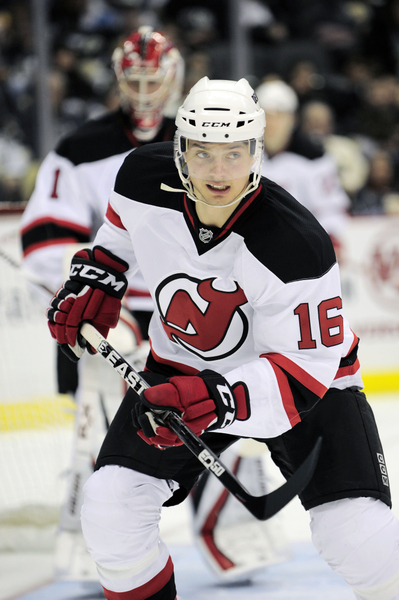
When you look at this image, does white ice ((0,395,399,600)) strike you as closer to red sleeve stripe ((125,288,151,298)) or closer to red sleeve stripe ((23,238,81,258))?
red sleeve stripe ((125,288,151,298))

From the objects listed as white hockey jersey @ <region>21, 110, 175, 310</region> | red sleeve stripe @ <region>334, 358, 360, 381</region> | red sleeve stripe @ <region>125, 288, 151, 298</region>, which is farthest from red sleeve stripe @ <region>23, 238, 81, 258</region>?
red sleeve stripe @ <region>334, 358, 360, 381</region>

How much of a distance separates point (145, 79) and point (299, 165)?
168 cm

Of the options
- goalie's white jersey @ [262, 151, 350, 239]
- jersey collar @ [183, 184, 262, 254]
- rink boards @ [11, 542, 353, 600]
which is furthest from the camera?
goalie's white jersey @ [262, 151, 350, 239]

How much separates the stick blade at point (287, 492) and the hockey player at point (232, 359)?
0.07 metres

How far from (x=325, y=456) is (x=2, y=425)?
6.21 feet

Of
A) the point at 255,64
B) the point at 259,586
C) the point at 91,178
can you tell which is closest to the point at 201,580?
the point at 259,586

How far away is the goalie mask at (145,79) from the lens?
246cm

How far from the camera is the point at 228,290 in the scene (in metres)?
1.58

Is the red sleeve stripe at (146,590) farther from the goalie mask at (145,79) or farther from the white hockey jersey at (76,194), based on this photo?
the goalie mask at (145,79)

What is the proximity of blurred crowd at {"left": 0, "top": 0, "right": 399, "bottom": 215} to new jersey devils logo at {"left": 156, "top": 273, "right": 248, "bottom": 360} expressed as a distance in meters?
3.23

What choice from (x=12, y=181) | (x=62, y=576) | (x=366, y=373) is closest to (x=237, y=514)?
(x=62, y=576)

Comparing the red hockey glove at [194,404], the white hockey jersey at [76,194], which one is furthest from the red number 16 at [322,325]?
the white hockey jersey at [76,194]

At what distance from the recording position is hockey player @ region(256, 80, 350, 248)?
12.7 ft

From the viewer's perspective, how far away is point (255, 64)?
587cm
